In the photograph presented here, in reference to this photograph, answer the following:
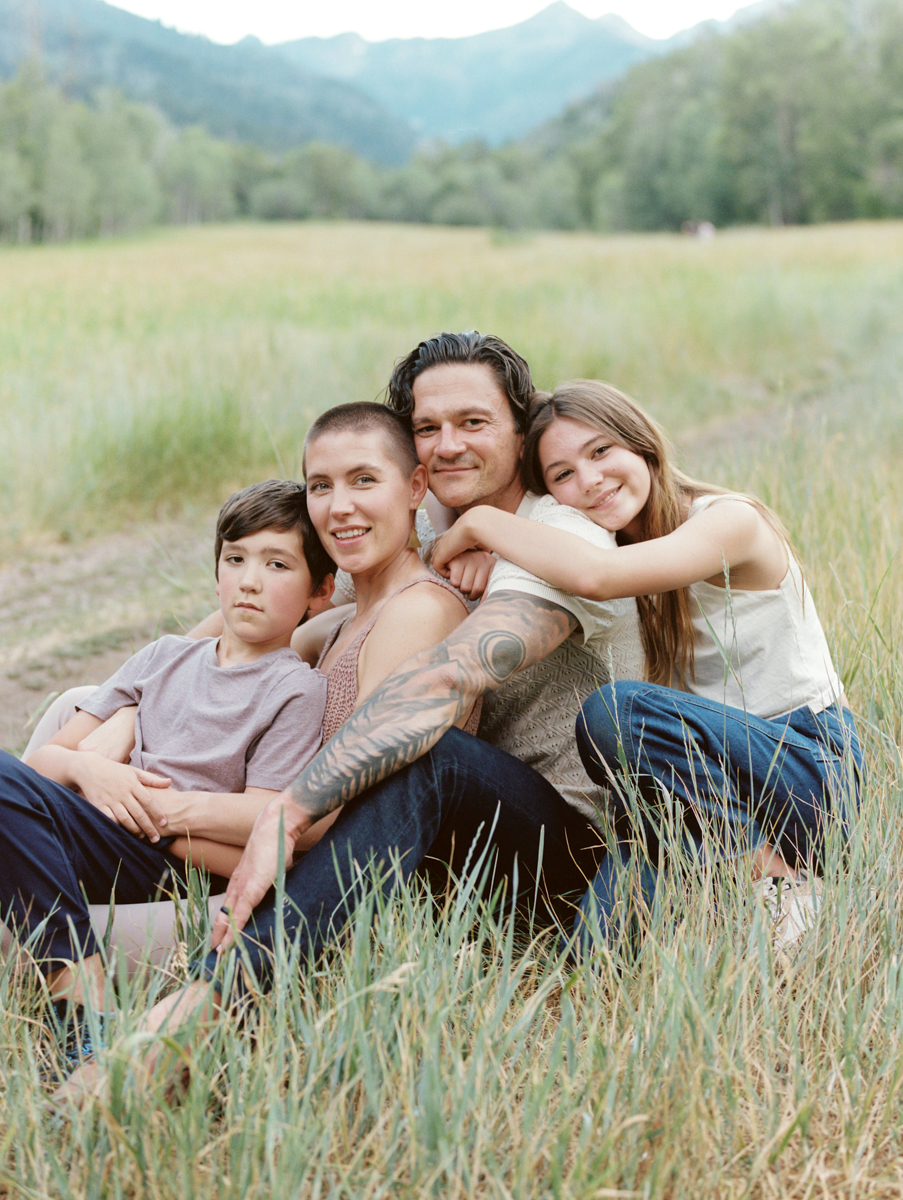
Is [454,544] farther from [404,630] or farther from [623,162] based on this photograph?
[623,162]

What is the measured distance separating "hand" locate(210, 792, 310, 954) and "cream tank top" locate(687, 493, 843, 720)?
3.42 feet

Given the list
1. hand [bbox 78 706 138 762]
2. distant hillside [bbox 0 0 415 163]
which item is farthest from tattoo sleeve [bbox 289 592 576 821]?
distant hillside [bbox 0 0 415 163]

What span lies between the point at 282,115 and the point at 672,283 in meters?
144

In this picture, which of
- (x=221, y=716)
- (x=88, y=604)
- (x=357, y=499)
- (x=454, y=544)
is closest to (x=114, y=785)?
(x=221, y=716)

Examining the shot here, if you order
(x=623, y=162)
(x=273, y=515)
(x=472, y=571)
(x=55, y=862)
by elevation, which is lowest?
(x=55, y=862)

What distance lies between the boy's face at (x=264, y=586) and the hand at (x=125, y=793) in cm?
41

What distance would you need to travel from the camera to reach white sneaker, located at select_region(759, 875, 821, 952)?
1880mm

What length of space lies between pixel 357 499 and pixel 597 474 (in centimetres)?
56

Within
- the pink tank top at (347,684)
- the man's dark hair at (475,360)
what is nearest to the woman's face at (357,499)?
the pink tank top at (347,684)

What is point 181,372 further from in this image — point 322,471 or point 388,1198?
point 388,1198

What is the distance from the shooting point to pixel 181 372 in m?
7.74

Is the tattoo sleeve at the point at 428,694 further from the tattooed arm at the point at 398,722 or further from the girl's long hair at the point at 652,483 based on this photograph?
the girl's long hair at the point at 652,483

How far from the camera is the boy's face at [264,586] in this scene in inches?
94.4

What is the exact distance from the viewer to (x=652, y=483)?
244 centimetres
